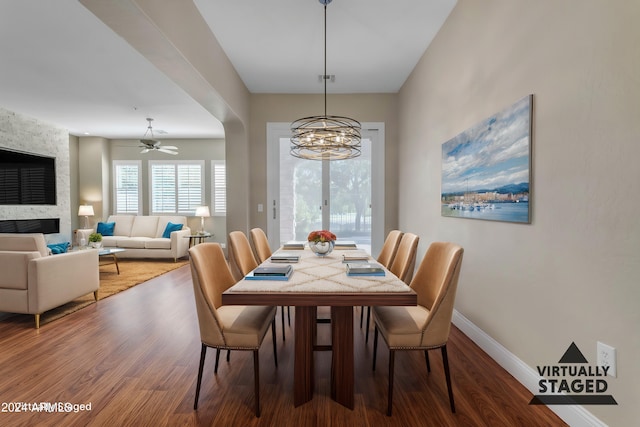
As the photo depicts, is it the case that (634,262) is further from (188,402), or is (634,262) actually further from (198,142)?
(198,142)

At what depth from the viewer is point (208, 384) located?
208 cm

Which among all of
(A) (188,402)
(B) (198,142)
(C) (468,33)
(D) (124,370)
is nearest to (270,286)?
(A) (188,402)

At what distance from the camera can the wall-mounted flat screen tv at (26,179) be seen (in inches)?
232

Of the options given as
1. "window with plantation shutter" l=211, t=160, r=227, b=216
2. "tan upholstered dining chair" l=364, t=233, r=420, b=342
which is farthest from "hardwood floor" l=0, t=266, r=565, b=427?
"window with plantation shutter" l=211, t=160, r=227, b=216

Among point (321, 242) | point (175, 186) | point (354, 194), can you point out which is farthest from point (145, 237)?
point (321, 242)

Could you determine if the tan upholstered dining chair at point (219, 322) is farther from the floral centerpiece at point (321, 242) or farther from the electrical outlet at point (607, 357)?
the electrical outlet at point (607, 357)

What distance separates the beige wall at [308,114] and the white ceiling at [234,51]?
0.17 m

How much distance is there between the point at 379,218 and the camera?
5062 millimetres

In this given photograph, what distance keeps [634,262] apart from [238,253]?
2.30 meters

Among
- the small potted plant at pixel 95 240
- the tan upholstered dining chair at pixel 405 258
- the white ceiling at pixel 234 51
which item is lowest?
the small potted plant at pixel 95 240

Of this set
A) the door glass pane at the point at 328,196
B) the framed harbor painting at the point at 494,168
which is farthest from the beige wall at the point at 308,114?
the framed harbor painting at the point at 494,168

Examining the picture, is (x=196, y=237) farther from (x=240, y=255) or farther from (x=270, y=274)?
(x=270, y=274)

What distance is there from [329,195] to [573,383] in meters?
3.81

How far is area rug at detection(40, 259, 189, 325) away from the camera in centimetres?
357
